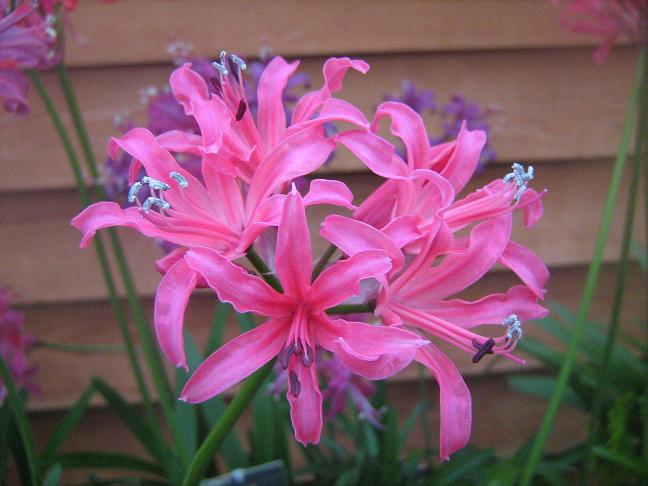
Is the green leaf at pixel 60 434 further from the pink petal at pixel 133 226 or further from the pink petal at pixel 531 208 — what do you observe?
the pink petal at pixel 531 208

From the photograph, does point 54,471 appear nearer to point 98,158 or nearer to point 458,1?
point 98,158

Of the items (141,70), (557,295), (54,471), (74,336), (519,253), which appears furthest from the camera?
(557,295)

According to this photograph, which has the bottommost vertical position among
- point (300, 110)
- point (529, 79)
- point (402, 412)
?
point (402, 412)

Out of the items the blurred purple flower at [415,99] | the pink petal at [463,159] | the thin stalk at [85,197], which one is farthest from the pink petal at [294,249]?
the blurred purple flower at [415,99]

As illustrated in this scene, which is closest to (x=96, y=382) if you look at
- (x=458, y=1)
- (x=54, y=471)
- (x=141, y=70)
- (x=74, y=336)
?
(x=54, y=471)

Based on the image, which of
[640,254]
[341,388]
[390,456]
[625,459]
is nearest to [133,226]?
[341,388]

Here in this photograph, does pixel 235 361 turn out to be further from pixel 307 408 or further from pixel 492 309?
pixel 492 309
